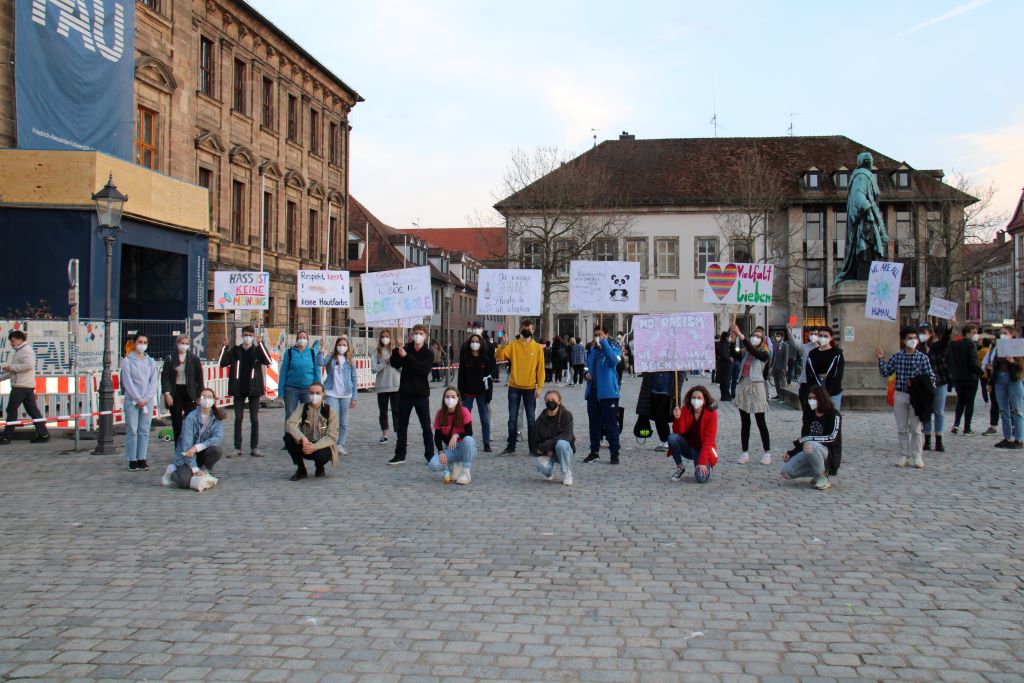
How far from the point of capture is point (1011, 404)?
14594mm

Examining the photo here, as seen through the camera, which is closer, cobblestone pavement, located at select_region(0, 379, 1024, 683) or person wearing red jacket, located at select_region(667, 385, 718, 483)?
cobblestone pavement, located at select_region(0, 379, 1024, 683)

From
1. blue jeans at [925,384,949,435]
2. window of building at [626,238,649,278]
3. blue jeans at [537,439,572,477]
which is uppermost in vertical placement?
window of building at [626,238,649,278]

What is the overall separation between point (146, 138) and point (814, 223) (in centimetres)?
4658

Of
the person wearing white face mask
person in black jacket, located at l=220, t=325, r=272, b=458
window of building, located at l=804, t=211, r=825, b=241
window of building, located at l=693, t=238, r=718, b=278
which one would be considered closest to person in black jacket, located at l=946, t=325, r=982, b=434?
the person wearing white face mask

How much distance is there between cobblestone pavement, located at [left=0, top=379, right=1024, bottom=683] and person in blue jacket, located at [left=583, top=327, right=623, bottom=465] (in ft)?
4.68

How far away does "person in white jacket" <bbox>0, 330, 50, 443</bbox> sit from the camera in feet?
48.8

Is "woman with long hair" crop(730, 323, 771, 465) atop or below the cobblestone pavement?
atop

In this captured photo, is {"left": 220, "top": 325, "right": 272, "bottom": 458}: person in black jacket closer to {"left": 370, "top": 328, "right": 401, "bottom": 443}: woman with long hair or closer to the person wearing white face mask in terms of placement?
{"left": 370, "top": 328, "right": 401, "bottom": 443}: woman with long hair

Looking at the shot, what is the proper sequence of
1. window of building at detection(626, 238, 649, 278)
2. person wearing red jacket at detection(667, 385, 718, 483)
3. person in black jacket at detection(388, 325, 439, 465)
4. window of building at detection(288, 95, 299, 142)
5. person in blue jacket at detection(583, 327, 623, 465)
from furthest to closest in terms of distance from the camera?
window of building at detection(626, 238, 649, 278) < window of building at detection(288, 95, 299, 142) < person in blue jacket at detection(583, 327, 623, 465) < person in black jacket at detection(388, 325, 439, 465) < person wearing red jacket at detection(667, 385, 718, 483)

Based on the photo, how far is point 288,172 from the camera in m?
40.5

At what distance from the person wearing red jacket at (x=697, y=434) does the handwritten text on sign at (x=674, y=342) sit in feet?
7.36

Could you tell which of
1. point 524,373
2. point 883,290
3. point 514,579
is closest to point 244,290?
point 524,373

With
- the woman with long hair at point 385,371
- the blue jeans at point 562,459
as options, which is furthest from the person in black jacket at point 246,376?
the blue jeans at point 562,459

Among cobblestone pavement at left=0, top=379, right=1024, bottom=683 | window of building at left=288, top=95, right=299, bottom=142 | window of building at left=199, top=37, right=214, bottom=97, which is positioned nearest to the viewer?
cobblestone pavement at left=0, top=379, right=1024, bottom=683
